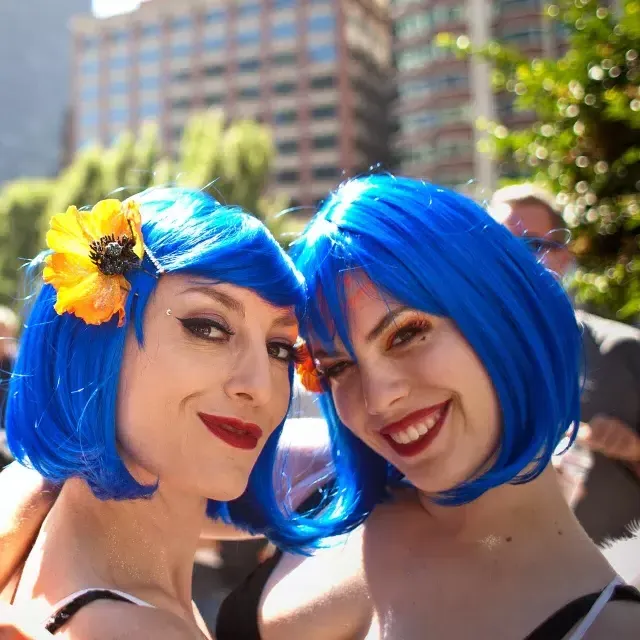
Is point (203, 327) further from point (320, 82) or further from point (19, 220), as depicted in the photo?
point (320, 82)

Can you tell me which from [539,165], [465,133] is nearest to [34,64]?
[465,133]

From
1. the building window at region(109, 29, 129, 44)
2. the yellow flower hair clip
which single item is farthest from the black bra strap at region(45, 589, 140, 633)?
the building window at region(109, 29, 129, 44)

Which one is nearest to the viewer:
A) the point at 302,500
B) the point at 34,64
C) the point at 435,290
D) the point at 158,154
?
the point at 435,290

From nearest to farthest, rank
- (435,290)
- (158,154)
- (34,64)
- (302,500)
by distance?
(435,290)
(302,500)
(158,154)
(34,64)

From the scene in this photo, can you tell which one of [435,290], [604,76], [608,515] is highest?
[604,76]

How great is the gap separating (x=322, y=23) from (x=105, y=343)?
169ft

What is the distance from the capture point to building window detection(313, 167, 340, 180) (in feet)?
157

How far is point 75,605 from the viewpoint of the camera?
3.48 ft

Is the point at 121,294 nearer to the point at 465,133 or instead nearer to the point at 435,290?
the point at 435,290

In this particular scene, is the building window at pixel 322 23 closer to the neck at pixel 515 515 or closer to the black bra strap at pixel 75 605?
the neck at pixel 515 515

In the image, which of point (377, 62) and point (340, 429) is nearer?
point (340, 429)

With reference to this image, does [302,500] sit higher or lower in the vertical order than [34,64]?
lower

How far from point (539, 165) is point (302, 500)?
2.19 metres

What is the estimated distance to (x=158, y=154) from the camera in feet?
79.7
